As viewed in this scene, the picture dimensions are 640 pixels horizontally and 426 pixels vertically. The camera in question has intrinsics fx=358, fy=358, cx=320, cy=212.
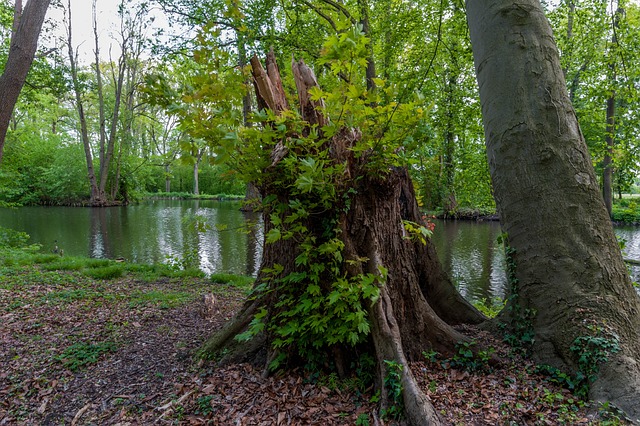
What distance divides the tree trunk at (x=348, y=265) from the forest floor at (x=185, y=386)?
0.61ft

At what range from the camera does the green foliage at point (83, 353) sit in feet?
9.62

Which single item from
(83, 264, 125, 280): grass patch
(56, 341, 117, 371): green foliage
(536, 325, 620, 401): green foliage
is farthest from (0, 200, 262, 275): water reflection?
(536, 325, 620, 401): green foliage

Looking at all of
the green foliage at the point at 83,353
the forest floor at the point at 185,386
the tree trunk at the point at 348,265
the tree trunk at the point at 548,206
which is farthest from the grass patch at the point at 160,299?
the tree trunk at the point at 548,206

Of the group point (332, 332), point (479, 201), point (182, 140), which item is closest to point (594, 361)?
point (332, 332)

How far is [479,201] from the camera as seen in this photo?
7.64 m

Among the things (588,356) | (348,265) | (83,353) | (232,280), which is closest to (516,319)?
(588,356)

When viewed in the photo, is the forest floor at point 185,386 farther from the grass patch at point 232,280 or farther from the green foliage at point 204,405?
the grass patch at point 232,280

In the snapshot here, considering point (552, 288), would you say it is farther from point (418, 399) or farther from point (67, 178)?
point (67, 178)

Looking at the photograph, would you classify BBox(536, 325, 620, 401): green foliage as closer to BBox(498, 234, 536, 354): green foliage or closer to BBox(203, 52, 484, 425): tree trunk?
BBox(498, 234, 536, 354): green foliage

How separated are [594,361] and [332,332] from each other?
1.51 meters

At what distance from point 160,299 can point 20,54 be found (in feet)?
13.1

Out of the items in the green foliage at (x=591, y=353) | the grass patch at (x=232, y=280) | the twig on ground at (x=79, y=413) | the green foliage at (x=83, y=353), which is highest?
the green foliage at (x=591, y=353)

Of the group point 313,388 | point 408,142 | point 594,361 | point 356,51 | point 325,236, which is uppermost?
point 356,51

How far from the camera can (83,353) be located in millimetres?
3064
